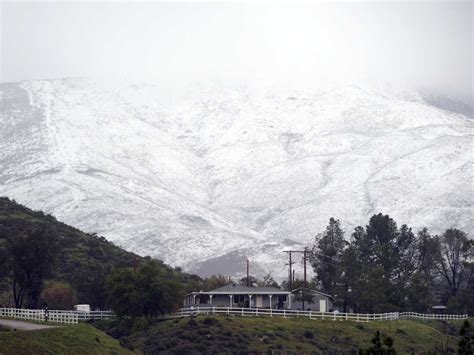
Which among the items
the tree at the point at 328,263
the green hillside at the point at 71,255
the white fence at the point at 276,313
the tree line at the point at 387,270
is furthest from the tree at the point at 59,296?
the tree at the point at 328,263

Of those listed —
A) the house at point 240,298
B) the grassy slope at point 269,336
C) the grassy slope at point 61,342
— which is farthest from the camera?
the house at point 240,298

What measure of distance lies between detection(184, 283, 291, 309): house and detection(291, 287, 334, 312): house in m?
3.07

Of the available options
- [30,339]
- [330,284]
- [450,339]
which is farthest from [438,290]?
[30,339]

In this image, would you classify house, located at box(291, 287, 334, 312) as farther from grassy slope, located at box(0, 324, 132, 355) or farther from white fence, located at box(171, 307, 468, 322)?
grassy slope, located at box(0, 324, 132, 355)

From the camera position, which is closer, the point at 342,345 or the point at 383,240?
the point at 342,345

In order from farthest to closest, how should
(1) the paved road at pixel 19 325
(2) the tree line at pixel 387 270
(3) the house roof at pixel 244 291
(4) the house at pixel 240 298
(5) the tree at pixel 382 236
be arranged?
(5) the tree at pixel 382 236 → (2) the tree line at pixel 387 270 → (3) the house roof at pixel 244 291 → (4) the house at pixel 240 298 → (1) the paved road at pixel 19 325

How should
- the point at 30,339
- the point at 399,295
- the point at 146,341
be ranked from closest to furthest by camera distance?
the point at 30,339
the point at 146,341
the point at 399,295

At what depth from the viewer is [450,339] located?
129750 mm

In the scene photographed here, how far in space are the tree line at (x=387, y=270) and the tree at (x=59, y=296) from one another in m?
30.3

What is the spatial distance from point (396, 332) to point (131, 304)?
25.9 meters

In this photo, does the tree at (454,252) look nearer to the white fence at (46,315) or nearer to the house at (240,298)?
the house at (240,298)

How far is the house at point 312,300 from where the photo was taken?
143000 millimetres

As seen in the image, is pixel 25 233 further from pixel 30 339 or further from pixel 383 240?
pixel 30 339

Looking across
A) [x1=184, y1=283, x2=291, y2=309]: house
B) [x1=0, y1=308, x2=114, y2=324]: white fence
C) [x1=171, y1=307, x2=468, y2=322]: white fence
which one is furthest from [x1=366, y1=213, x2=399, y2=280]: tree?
[x1=0, y1=308, x2=114, y2=324]: white fence
